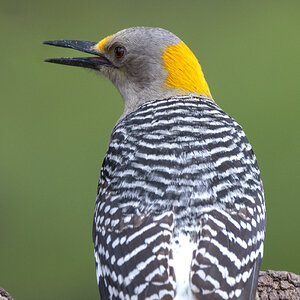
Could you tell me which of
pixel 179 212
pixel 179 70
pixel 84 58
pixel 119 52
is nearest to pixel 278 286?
pixel 179 212

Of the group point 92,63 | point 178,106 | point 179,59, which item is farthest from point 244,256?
point 92,63

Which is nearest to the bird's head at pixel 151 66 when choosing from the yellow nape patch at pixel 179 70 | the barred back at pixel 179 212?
the yellow nape patch at pixel 179 70

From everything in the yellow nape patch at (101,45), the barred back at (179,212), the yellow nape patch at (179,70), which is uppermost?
the yellow nape patch at (101,45)

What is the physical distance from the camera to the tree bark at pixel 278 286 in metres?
2.37

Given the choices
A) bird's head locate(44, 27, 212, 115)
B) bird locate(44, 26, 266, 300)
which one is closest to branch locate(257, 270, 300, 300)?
bird locate(44, 26, 266, 300)

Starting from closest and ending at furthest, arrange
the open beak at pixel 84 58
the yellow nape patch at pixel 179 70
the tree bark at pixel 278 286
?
the tree bark at pixel 278 286 < the yellow nape patch at pixel 179 70 < the open beak at pixel 84 58

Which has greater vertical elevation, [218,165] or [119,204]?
[218,165]

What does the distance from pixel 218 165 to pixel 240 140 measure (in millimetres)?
255

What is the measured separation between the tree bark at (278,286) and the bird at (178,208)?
31 cm

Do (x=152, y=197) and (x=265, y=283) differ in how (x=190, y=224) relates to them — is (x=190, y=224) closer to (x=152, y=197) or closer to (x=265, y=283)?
(x=152, y=197)

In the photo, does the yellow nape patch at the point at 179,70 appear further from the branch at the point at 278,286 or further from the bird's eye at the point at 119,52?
the branch at the point at 278,286

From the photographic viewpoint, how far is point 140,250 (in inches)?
76.5

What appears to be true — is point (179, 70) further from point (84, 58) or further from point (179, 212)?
point (179, 212)

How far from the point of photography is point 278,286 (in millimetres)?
2418
